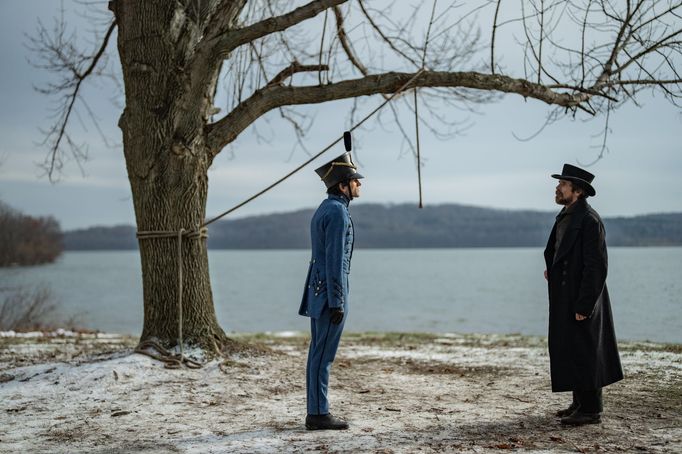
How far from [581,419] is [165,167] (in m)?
5.48

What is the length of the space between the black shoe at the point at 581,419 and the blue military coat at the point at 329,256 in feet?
6.91

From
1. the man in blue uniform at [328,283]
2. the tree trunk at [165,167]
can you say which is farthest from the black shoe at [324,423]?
the tree trunk at [165,167]

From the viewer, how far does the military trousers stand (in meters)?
6.16

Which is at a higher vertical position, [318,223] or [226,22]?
[226,22]

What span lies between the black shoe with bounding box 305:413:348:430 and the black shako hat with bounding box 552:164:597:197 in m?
2.82

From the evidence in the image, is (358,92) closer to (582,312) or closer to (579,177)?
(579,177)

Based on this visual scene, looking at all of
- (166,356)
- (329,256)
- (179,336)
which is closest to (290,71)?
(179,336)

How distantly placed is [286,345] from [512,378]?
14.2 feet

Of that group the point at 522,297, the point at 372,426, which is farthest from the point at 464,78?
the point at 522,297

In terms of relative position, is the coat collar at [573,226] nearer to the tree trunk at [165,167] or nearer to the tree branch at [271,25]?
the tree branch at [271,25]

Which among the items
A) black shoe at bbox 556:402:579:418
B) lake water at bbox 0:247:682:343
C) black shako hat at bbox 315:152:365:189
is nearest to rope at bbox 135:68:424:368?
black shako hat at bbox 315:152:365:189

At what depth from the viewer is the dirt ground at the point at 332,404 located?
19.3 ft

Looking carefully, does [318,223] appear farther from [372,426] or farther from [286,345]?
[286,345]

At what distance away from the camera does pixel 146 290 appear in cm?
919
